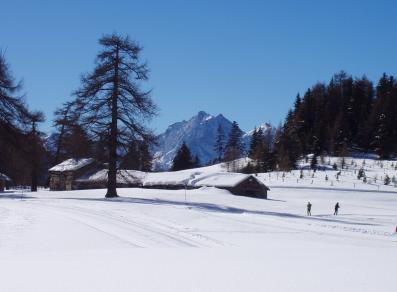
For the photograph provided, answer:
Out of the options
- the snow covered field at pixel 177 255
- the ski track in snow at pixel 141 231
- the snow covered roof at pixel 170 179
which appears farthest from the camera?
the snow covered roof at pixel 170 179

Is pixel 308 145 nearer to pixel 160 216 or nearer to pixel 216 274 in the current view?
pixel 160 216

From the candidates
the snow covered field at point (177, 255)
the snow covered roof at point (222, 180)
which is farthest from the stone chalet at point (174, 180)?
the snow covered field at point (177, 255)

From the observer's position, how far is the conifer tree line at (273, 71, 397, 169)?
9581 centimetres

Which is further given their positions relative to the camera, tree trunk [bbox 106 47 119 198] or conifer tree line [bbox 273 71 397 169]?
conifer tree line [bbox 273 71 397 169]

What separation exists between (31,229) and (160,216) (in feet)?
27.1

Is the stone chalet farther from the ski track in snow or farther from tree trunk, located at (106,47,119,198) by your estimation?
the ski track in snow

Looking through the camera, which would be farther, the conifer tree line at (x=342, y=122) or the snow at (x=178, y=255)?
the conifer tree line at (x=342, y=122)

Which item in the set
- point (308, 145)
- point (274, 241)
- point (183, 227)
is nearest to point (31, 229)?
point (183, 227)

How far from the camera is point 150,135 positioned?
3372 centimetres

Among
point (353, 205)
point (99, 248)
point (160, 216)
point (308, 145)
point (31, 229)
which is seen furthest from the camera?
point (308, 145)

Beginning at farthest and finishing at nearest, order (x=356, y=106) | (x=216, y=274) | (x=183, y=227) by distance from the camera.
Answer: (x=356, y=106) < (x=183, y=227) < (x=216, y=274)

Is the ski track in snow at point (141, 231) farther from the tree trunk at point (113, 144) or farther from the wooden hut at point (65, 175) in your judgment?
the wooden hut at point (65, 175)

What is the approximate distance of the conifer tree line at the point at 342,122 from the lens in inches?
3772

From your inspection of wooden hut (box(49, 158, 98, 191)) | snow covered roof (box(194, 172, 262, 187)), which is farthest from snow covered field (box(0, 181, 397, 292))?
wooden hut (box(49, 158, 98, 191))
